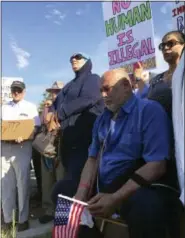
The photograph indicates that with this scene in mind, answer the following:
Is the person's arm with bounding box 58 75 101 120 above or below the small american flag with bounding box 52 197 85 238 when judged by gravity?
above

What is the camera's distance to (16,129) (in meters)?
4.14

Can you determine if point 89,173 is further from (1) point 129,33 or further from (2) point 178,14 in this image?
(1) point 129,33

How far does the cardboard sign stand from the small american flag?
6.32 ft

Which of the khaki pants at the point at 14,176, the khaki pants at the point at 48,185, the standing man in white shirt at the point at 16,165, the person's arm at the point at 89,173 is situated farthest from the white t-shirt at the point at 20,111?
the person's arm at the point at 89,173

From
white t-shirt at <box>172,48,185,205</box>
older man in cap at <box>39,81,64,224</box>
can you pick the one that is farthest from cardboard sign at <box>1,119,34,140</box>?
white t-shirt at <box>172,48,185,205</box>

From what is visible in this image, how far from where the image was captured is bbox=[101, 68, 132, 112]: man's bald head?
2406 mm

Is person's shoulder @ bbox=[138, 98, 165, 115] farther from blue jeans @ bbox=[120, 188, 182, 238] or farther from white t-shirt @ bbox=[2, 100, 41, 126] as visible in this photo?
white t-shirt @ bbox=[2, 100, 41, 126]

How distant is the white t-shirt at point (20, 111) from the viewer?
14.2 ft

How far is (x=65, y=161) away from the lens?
3535 mm

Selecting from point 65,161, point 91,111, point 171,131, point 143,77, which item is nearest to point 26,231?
point 65,161

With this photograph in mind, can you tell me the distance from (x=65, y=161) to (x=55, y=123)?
0.44m

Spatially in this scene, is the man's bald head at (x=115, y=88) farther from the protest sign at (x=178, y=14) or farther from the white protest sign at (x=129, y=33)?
the white protest sign at (x=129, y=33)

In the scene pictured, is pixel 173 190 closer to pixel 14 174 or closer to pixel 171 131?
pixel 171 131

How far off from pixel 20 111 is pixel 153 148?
2575 millimetres
